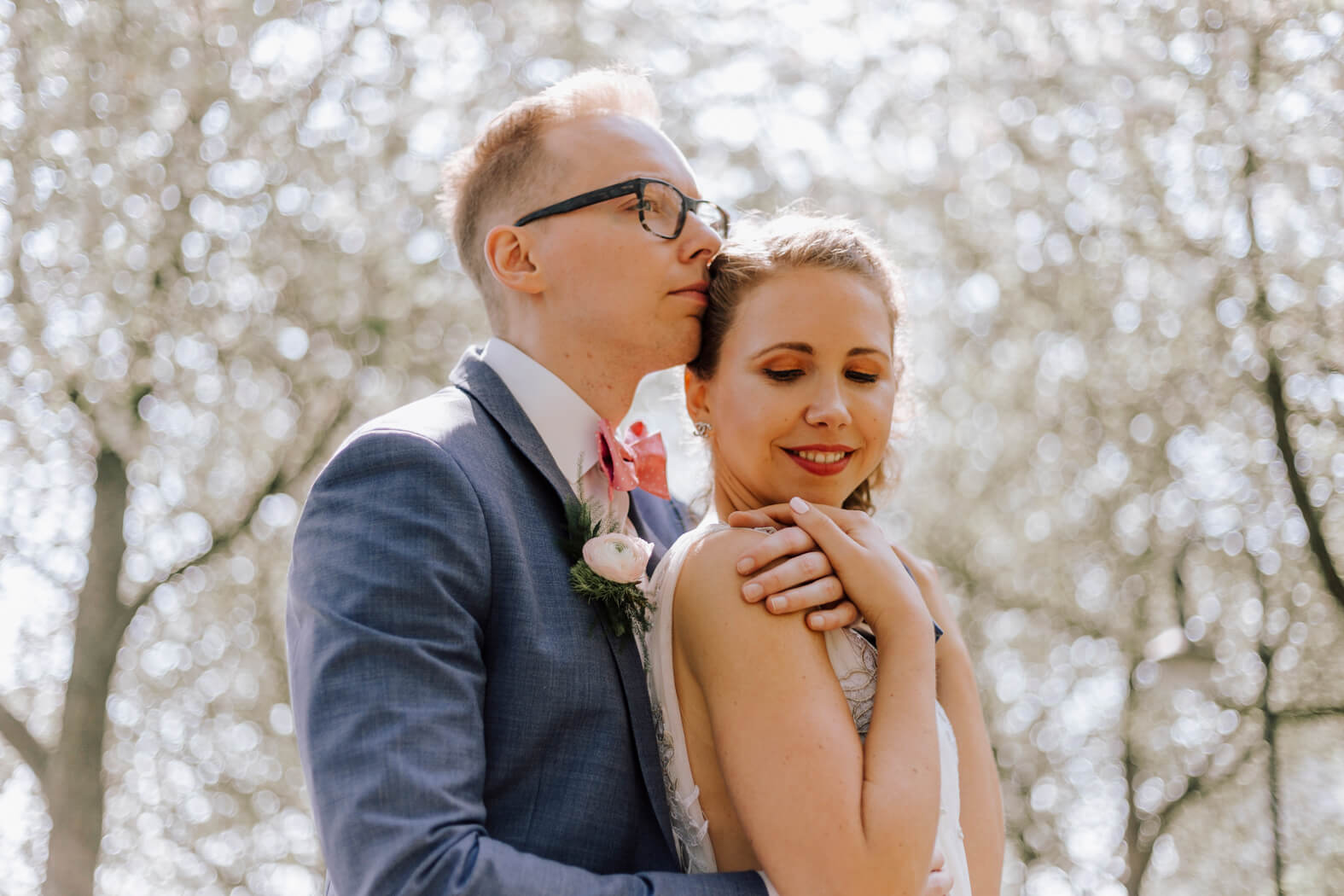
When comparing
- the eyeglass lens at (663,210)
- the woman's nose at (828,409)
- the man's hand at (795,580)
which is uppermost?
the eyeglass lens at (663,210)

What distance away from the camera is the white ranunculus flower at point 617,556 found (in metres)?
2.30

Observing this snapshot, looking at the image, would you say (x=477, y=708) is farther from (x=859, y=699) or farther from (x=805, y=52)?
(x=805, y=52)

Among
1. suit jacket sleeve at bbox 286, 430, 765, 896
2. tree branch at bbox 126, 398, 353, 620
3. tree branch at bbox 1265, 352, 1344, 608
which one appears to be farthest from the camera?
tree branch at bbox 126, 398, 353, 620

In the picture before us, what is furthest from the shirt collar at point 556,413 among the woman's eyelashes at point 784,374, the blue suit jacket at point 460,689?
the woman's eyelashes at point 784,374

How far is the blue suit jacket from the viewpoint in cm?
187

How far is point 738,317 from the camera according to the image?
2.74 m

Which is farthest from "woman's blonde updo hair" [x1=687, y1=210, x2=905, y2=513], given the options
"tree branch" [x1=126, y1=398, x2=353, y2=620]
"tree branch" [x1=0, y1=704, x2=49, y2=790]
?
"tree branch" [x1=0, y1=704, x2=49, y2=790]

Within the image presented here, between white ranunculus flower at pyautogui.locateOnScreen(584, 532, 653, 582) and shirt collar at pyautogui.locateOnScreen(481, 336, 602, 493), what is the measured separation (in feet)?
1.04

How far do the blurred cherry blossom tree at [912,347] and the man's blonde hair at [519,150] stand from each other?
5.07 m

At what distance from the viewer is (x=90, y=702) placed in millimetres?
8672

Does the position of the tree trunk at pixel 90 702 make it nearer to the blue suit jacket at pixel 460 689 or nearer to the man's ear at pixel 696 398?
the man's ear at pixel 696 398

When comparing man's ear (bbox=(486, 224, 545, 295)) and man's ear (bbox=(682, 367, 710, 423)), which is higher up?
man's ear (bbox=(486, 224, 545, 295))

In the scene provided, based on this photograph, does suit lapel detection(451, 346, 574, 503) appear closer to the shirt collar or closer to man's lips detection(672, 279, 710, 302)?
the shirt collar

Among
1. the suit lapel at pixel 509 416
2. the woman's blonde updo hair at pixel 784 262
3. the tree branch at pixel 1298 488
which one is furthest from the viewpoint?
the tree branch at pixel 1298 488
